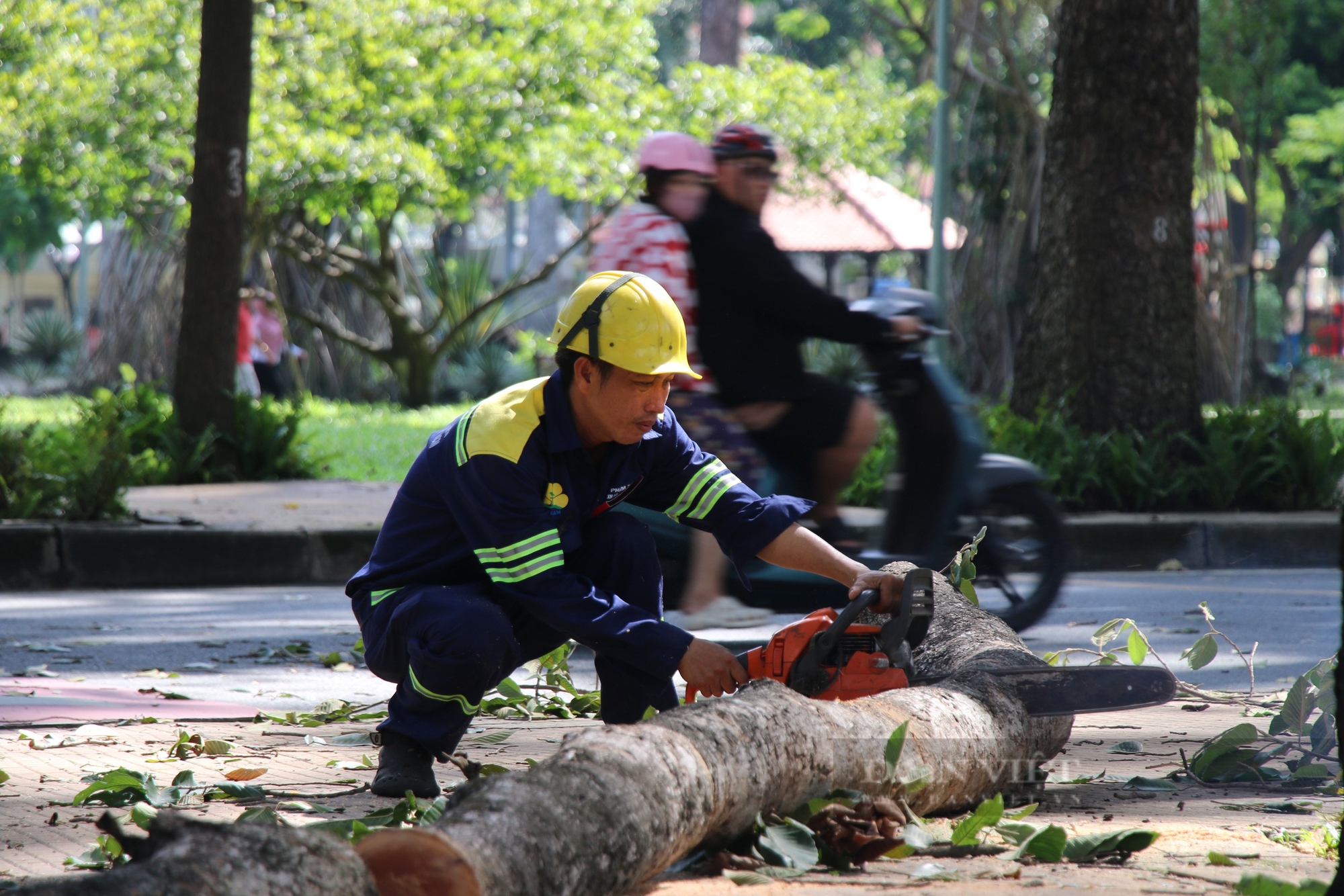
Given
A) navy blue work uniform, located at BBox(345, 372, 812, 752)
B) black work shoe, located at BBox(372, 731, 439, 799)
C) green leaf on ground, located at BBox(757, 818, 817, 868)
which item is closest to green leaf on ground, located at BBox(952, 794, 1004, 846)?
green leaf on ground, located at BBox(757, 818, 817, 868)

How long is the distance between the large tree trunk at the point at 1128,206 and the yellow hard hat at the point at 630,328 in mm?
6191

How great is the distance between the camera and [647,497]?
3.58m

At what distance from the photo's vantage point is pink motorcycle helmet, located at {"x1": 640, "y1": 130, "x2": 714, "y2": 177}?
5023 millimetres

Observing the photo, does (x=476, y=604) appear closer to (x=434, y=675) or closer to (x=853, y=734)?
(x=434, y=675)

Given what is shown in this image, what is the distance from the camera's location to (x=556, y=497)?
3230mm

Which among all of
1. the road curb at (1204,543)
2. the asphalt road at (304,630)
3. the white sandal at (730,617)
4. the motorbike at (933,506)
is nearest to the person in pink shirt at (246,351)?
the asphalt road at (304,630)

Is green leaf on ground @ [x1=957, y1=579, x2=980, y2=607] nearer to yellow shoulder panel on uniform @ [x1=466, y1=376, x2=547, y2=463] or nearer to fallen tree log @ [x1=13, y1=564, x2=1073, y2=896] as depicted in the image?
fallen tree log @ [x1=13, y1=564, x2=1073, y2=896]

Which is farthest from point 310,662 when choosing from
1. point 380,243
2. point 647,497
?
→ point 380,243

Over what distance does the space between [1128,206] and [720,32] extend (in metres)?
18.6

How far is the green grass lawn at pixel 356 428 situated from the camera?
11.5 metres

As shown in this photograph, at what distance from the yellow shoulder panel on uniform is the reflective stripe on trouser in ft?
1.16

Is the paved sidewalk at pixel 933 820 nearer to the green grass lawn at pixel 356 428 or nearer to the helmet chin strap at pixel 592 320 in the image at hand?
the helmet chin strap at pixel 592 320

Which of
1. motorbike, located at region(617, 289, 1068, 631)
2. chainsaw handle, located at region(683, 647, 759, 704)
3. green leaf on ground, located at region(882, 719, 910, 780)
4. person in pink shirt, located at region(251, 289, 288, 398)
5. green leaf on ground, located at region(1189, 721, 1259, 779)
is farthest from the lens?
person in pink shirt, located at region(251, 289, 288, 398)

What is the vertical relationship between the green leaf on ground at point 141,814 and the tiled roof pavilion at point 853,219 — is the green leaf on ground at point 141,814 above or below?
below
